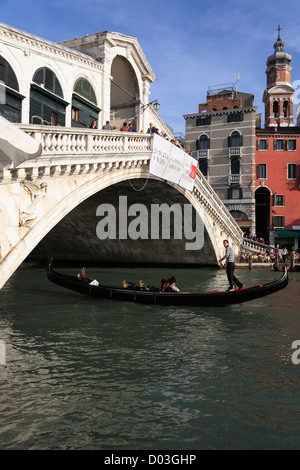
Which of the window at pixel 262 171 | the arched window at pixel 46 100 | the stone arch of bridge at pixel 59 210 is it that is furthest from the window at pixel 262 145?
the arched window at pixel 46 100

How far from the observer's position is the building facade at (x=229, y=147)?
29781mm

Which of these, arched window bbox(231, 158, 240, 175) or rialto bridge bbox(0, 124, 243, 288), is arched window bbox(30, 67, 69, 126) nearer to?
rialto bridge bbox(0, 124, 243, 288)

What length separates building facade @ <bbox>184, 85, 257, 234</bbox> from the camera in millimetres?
29781

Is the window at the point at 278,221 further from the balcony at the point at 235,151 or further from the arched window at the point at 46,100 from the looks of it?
the arched window at the point at 46,100

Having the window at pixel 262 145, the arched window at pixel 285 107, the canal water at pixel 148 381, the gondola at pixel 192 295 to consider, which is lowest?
the canal water at pixel 148 381

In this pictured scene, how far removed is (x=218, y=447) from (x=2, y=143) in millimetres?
4536

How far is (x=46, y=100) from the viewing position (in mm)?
11109

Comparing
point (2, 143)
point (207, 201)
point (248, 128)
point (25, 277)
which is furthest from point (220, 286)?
point (248, 128)

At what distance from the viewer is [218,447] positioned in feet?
11.2

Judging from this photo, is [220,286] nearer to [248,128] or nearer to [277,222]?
[277,222]

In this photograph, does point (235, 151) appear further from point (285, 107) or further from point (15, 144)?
point (15, 144)

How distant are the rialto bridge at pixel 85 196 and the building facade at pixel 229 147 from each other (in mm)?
7572

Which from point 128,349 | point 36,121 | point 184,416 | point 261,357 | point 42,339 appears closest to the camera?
point 184,416

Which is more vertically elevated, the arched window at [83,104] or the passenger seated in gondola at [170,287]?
the arched window at [83,104]
